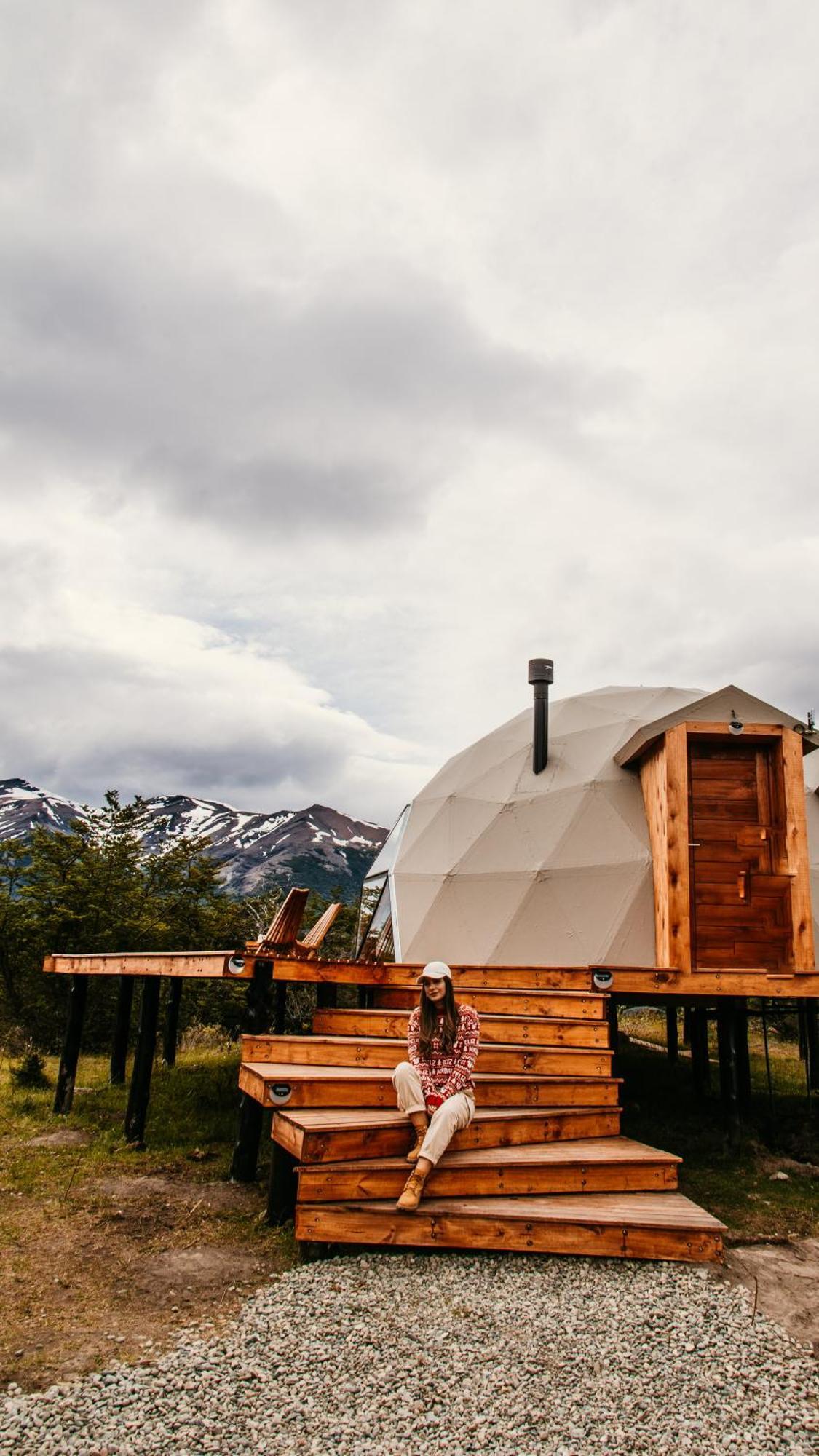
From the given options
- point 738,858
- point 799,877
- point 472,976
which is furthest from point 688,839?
point 472,976

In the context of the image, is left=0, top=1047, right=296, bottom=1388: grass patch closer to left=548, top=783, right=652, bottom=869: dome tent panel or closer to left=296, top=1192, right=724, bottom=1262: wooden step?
left=296, top=1192, right=724, bottom=1262: wooden step

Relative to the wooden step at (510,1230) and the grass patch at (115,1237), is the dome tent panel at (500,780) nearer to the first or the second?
the grass patch at (115,1237)

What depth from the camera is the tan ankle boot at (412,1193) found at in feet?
15.2

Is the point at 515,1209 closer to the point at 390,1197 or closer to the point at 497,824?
the point at 390,1197

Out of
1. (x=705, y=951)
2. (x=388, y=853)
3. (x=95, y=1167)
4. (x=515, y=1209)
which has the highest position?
(x=388, y=853)

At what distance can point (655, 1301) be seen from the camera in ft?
13.8

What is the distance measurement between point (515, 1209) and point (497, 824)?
5.80 metres

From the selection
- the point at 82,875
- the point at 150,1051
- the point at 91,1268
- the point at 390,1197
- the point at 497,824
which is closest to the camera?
the point at 91,1268

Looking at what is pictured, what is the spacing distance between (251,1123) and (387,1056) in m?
1.10

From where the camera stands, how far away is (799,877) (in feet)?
26.2

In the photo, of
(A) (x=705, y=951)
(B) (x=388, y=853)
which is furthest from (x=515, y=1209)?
(B) (x=388, y=853)

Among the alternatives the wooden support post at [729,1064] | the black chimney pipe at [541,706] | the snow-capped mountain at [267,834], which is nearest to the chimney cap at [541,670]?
the black chimney pipe at [541,706]

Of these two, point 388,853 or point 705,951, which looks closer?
point 705,951

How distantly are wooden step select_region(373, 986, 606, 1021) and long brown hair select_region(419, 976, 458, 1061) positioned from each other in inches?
57.9
